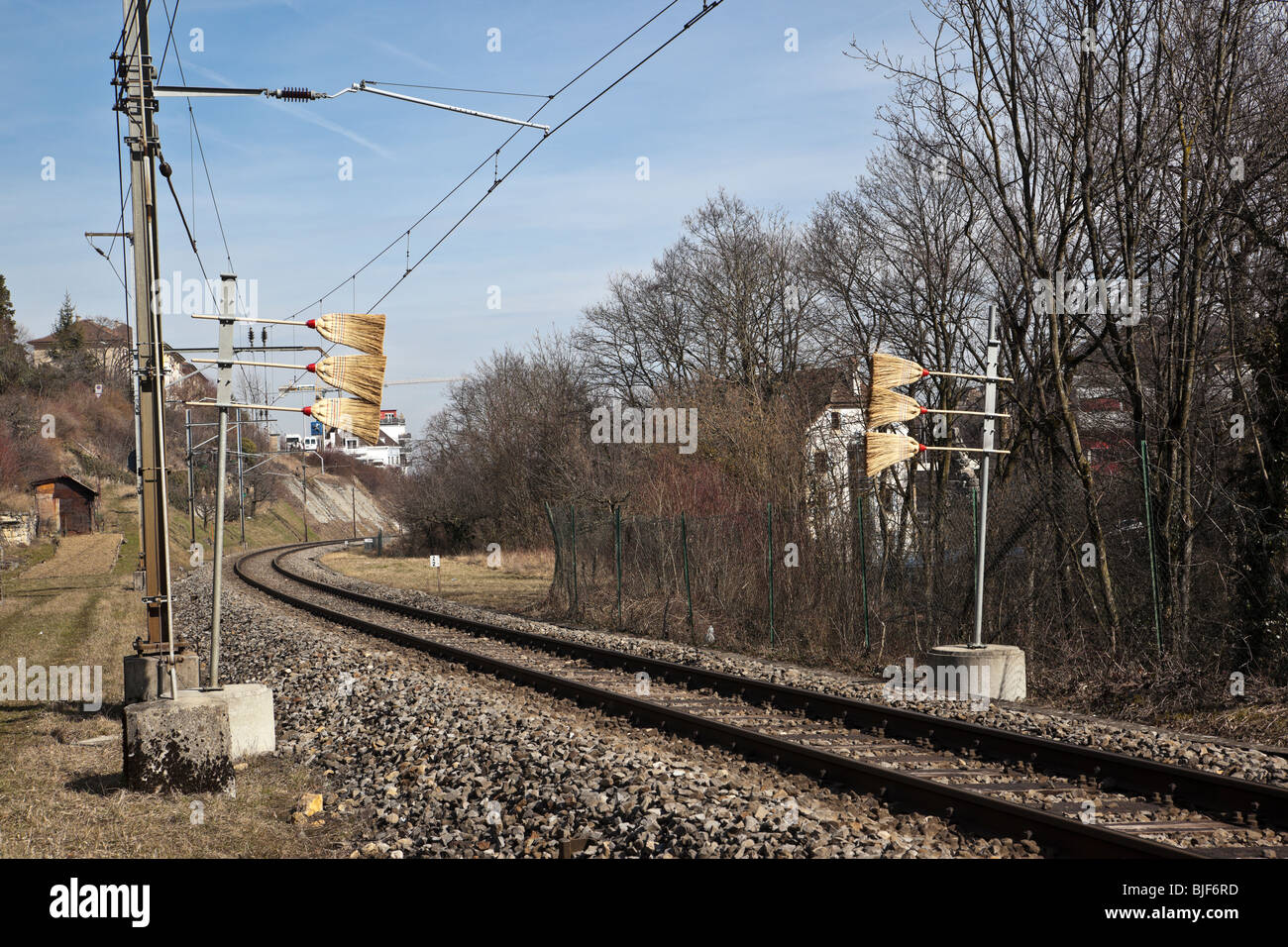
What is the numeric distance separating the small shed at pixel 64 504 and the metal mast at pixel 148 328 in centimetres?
5124

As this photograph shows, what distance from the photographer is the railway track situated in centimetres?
709

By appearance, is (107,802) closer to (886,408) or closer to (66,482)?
(886,408)

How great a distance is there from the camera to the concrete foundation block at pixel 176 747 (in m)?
8.46

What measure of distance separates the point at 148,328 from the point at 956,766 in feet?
32.1

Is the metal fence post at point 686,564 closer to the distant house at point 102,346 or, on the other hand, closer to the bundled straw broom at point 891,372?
the bundled straw broom at point 891,372

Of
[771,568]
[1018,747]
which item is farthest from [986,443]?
[771,568]

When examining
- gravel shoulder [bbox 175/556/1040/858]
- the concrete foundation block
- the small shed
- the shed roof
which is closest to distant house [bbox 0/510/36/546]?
the small shed

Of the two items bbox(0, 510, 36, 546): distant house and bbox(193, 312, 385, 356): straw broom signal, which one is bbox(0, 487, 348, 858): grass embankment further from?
bbox(0, 510, 36, 546): distant house

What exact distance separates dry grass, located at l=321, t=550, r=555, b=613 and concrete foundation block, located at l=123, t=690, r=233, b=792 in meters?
17.7

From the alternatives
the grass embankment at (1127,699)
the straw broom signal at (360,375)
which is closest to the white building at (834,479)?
the grass embankment at (1127,699)

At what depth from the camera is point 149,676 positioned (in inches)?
461

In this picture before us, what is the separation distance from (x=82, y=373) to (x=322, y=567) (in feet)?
206
